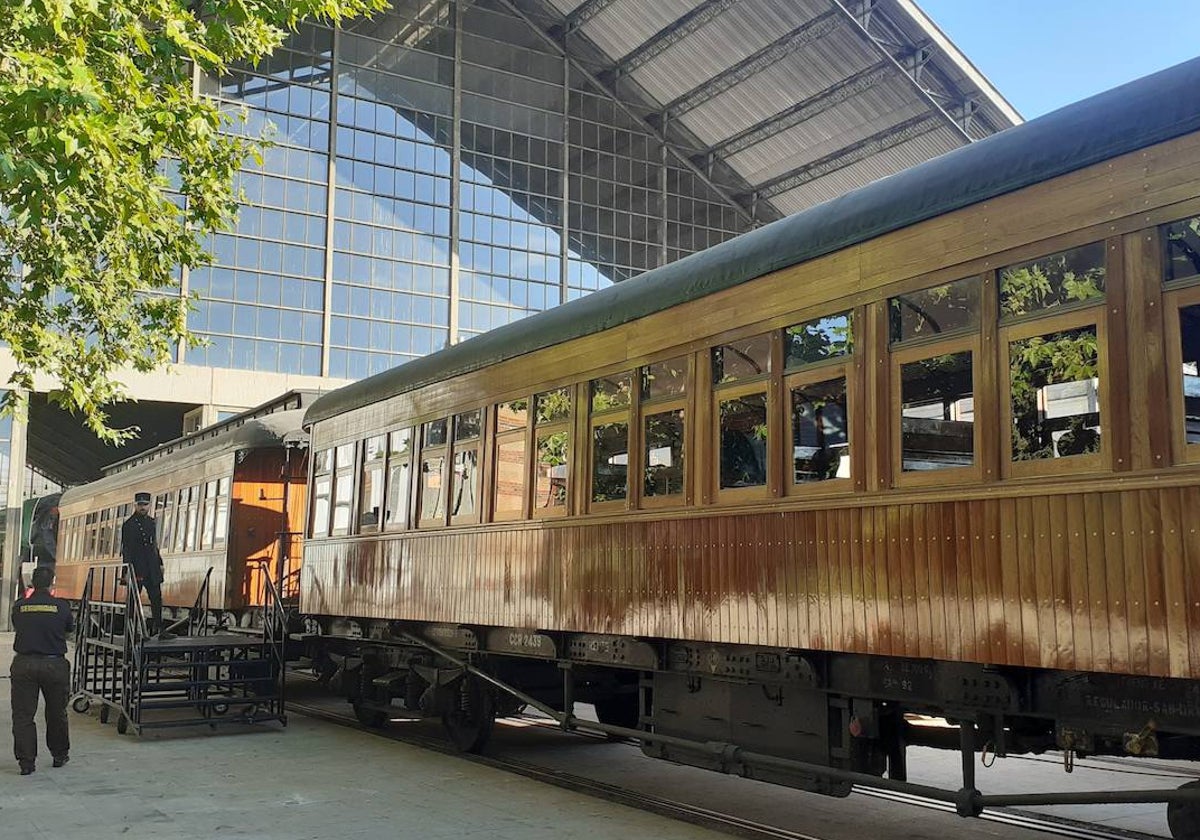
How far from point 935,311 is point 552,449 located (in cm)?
378

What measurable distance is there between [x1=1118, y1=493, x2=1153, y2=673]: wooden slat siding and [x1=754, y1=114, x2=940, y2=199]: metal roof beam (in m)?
31.6

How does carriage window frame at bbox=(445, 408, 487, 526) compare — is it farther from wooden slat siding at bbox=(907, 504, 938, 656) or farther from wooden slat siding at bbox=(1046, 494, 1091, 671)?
wooden slat siding at bbox=(1046, 494, 1091, 671)

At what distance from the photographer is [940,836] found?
7223 mm

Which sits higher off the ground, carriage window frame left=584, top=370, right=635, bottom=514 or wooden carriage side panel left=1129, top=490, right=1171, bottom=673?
carriage window frame left=584, top=370, right=635, bottom=514

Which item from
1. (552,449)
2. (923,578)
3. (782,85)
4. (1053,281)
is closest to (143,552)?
(552,449)

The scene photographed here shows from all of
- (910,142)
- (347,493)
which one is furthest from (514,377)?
(910,142)

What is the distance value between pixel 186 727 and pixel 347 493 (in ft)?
10.1

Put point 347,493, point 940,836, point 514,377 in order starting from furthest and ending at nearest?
point 347,493
point 514,377
point 940,836

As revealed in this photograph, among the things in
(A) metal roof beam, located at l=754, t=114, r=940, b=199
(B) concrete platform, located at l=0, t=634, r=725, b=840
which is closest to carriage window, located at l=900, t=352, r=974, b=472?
(B) concrete platform, located at l=0, t=634, r=725, b=840

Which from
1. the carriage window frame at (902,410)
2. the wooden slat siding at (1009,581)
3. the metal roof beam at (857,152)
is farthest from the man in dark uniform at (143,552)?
the metal roof beam at (857,152)

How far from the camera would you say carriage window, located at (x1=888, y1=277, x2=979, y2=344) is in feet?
18.2

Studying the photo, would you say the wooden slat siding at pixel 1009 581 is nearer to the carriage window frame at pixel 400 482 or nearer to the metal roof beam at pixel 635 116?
the carriage window frame at pixel 400 482

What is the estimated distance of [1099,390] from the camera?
4.90 meters

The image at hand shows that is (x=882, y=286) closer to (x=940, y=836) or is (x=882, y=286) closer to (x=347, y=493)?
(x=940, y=836)
